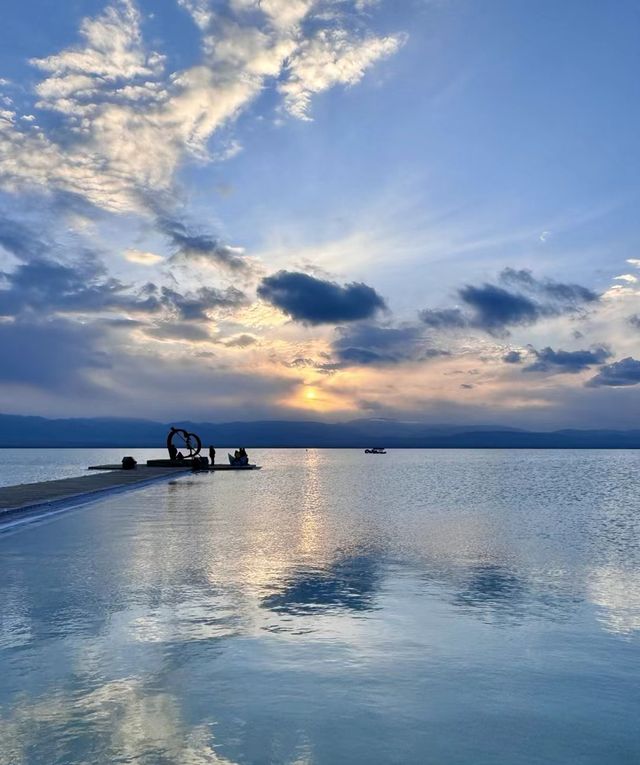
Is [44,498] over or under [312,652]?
over

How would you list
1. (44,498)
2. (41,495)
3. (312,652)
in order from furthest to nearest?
(41,495) < (44,498) < (312,652)

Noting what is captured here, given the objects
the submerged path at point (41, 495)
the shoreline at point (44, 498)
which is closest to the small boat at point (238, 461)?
the shoreline at point (44, 498)

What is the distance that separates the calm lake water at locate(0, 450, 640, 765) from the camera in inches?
249

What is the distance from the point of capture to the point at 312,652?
9.05 metres

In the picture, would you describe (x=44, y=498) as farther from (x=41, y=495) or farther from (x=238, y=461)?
(x=238, y=461)

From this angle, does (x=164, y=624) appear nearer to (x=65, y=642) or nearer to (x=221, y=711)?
(x=65, y=642)

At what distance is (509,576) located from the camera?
50.1ft

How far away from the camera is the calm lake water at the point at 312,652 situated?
6328 mm

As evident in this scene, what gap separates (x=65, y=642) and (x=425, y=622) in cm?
548

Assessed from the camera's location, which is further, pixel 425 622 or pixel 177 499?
pixel 177 499

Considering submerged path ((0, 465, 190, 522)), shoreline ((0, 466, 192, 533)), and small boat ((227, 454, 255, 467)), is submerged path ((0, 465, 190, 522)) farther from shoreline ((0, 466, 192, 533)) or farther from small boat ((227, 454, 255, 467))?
small boat ((227, 454, 255, 467))

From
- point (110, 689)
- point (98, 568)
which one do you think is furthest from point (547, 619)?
point (98, 568)

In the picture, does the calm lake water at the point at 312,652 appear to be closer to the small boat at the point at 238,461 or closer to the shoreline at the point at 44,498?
the shoreline at the point at 44,498

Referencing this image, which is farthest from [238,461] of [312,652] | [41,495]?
[312,652]
